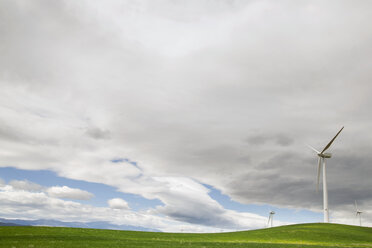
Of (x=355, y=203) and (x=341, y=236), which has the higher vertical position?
(x=355, y=203)

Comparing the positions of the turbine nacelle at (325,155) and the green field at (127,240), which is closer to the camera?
the green field at (127,240)

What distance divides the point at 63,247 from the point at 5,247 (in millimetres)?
5866

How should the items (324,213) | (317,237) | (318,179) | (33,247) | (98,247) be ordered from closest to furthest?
1. (33,247)
2. (98,247)
3. (317,237)
4. (324,213)
5. (318,179)

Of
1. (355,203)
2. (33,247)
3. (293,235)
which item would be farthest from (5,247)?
(355,203)

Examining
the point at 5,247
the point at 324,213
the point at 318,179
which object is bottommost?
the point at 5,247

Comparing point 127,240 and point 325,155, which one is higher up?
point 325,155

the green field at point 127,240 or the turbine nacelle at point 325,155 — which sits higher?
the turbine nacelle at point 325,155

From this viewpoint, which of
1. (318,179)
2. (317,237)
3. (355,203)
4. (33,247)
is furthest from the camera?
(355,203)

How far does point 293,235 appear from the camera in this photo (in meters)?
79.6

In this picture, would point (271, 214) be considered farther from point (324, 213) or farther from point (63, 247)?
point (63, 247)

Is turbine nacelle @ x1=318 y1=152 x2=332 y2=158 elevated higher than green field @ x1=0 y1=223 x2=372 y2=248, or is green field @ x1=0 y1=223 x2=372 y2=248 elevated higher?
turbine nacelle @ x1=318 y1=152 x2=332 y2=158

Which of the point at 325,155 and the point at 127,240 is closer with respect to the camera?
the point at 127,240

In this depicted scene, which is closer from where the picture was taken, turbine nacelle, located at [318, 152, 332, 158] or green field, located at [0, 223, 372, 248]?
green field, located at [0, 223, 372, 248]

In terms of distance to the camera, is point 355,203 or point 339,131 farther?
point 355,203
